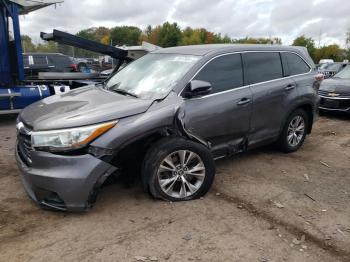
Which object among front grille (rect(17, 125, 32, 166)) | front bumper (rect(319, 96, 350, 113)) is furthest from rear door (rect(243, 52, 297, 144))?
front bumper (rect(319, 96, 350, 113))

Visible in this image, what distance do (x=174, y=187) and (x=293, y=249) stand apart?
145 centimetres

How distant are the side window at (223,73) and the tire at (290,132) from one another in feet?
4.36

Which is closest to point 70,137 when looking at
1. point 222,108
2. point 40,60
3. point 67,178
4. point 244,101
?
point 67,178

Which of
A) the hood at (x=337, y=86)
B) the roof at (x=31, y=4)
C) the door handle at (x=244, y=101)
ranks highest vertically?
the roof at (x=31, y=4)

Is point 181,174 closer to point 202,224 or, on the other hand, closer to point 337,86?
point 202,224

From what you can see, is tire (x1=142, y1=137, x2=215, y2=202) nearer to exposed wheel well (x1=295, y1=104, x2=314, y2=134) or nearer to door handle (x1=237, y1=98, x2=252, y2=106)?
door handle (x1=237, y1=98, x2=252, y2=106)

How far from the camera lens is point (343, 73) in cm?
1084

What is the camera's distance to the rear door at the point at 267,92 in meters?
5.12

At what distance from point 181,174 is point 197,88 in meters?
0.99

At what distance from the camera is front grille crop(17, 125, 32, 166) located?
3.77 m

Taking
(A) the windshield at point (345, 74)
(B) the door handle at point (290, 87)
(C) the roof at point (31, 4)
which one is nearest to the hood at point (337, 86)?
(A) the windshield at point (345, 74)

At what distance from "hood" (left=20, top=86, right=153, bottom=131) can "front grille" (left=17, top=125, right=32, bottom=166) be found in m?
0.09

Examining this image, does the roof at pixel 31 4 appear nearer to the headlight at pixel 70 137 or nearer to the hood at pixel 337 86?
the headlight at pixel 70 137

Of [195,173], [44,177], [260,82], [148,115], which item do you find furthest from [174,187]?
[260,82]
